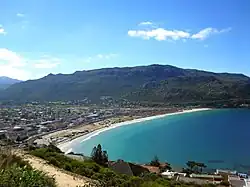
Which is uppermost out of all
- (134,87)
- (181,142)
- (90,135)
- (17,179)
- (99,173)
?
(134,87)

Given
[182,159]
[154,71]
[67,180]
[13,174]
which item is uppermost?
[154,71]

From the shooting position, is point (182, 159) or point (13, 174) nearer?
point (13, 174)

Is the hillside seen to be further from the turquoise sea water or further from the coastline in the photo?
the turquoise sea water

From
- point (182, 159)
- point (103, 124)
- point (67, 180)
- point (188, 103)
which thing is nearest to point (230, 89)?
point (188, 103)

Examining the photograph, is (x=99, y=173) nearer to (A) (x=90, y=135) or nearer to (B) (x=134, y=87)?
(A) (x=90, y=135)

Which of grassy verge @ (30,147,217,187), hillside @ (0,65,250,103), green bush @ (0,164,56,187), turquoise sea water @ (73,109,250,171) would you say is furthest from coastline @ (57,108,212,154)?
green bush @ (0,164,56,187)

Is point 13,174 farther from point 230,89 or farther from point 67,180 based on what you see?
point 230,89

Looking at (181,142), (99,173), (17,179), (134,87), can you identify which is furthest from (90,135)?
(134,87)
